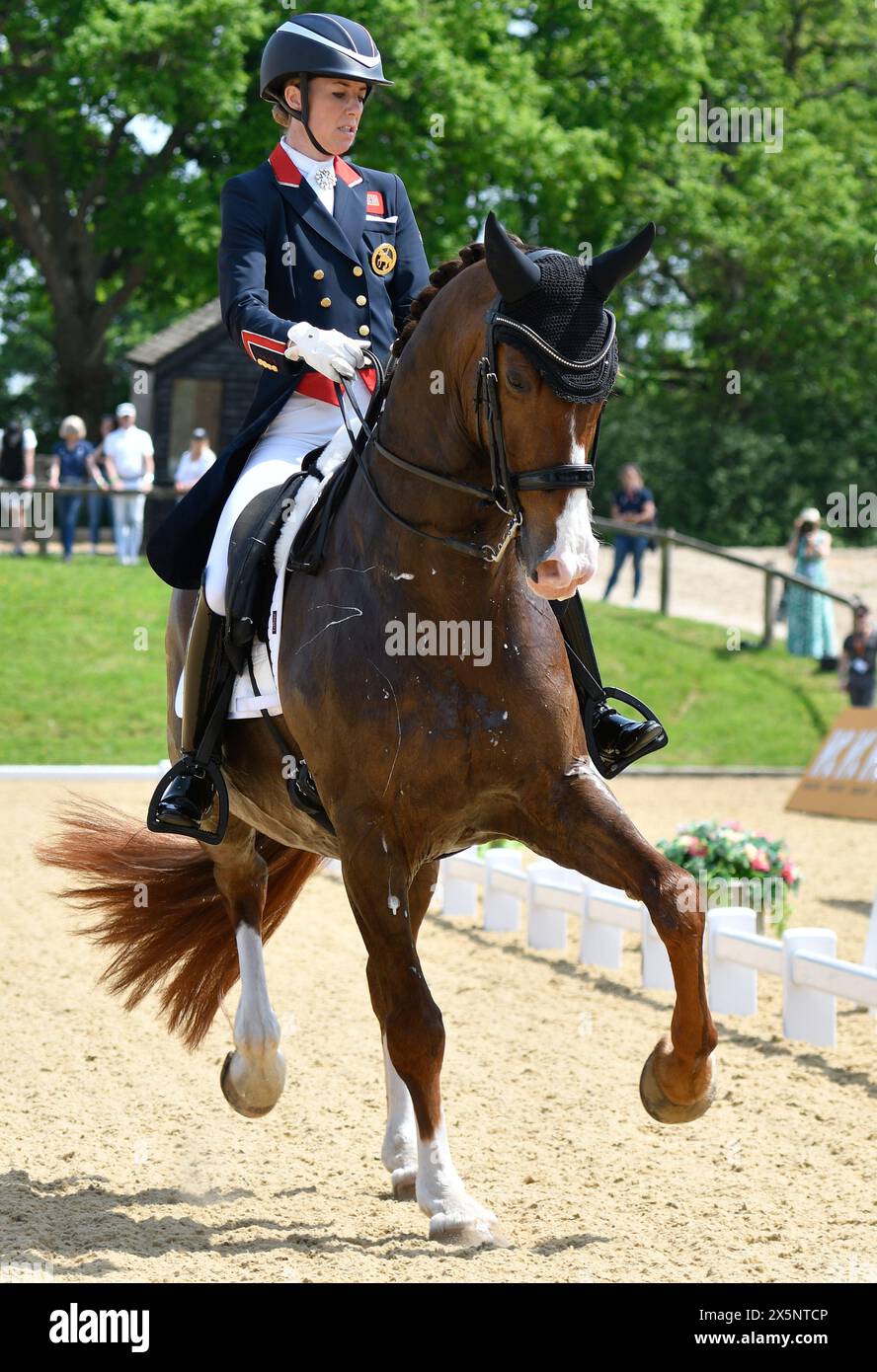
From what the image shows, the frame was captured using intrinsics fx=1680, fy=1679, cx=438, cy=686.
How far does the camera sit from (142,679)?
18469mm

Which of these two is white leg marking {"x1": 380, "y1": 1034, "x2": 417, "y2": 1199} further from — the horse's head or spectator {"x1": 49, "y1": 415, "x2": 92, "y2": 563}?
spectator {"x1": 49, "y1": 415, "x2": 92, "y2": 563}

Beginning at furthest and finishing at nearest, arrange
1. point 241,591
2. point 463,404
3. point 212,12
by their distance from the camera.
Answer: point 212,12, point 241,591, point 463,404

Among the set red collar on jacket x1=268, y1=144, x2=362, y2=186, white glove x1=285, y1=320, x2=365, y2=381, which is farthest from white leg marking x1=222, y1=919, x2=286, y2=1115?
red collar on jacket x1=268, y1=144, x2=362, y2=186

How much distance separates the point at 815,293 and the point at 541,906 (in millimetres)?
30644

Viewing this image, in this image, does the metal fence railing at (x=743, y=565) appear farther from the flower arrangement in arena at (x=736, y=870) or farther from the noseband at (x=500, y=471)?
the noseband at (x=500, y=471)

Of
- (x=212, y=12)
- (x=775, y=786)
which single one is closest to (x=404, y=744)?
(x=775, y=786)

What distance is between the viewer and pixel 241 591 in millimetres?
5289

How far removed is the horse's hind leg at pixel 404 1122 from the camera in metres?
5.38

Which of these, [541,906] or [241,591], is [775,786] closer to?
[541,906]

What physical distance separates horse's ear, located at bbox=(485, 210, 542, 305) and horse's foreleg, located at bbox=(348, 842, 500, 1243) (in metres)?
1.59

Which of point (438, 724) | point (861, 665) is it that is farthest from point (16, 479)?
point (438, 724)

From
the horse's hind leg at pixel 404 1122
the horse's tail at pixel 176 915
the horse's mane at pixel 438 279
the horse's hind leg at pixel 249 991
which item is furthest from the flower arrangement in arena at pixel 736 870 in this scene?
the horse's mane at pixel 438 279

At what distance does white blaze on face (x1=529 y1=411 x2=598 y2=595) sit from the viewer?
4020 mm

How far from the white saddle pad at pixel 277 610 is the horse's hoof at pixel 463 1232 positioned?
164 cm
